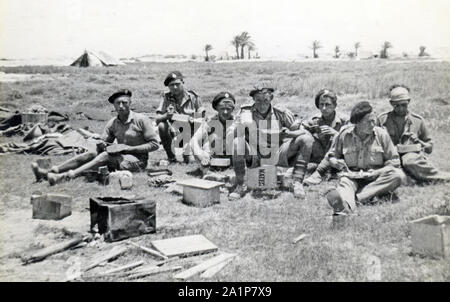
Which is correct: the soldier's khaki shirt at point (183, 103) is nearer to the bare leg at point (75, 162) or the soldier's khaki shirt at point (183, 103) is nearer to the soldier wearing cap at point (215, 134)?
the soldier wearing cap at point (215, 134)

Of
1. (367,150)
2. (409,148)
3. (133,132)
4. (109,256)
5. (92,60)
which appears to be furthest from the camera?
(92,60)

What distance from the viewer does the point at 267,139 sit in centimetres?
755

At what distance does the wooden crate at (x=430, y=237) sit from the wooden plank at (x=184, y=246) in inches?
80.6

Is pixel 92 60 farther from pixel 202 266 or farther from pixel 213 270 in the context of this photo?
pixel 213 270

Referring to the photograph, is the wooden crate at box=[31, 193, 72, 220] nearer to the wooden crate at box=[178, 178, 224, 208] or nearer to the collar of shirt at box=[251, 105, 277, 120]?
the wooden crate at box=[178, 178, 224, 208]

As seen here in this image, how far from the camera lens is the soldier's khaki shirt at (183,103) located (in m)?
9.54

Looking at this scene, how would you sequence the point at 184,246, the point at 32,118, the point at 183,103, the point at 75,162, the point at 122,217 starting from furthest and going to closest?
1. the point at 32,118
2. the point at 183,103
3. the point at 75,162
4. the point at 122,217
5. the point at 184,246

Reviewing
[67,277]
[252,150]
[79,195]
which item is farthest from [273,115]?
[67,277]

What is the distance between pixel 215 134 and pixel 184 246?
3.68 metres

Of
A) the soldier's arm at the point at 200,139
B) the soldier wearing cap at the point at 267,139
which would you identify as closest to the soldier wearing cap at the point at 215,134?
the soldier's arm at the point at 200,139

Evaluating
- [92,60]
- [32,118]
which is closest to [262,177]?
[32,118]

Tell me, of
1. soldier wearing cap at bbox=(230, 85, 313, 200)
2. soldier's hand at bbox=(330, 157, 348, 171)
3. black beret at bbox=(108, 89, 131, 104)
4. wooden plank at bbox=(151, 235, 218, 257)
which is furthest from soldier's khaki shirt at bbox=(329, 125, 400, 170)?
black beret at bbox=(108, 89, 131, 104)

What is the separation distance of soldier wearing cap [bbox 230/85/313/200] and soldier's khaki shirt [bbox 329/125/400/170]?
80 centimetres
